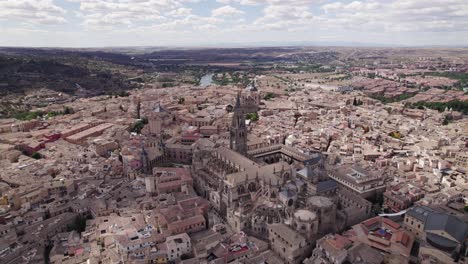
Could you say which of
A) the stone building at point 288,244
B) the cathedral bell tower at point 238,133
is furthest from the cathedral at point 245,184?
the stone building at point 288,244

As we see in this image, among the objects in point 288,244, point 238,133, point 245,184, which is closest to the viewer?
point 288,244

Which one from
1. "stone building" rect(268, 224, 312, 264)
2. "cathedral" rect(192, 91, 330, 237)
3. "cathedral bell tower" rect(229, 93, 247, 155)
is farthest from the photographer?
"cathedral bell tower" rect(229, 93, 247, 155)

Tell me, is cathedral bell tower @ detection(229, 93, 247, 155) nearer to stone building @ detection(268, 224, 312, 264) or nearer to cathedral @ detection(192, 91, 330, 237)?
cathedral @ detection(192, 91, 330, 237)

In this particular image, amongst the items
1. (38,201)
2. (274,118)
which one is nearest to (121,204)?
(38,201)

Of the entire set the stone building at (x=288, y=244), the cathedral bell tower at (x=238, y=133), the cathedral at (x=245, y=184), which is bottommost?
the stone building at (x=288, y=244)

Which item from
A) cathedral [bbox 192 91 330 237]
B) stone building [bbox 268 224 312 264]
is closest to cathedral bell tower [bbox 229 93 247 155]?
cathedral [bbox 192 91 330 237]

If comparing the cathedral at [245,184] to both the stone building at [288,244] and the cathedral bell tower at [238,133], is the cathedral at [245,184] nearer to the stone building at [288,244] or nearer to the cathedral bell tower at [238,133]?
the cathedral bell tower at [238,133]

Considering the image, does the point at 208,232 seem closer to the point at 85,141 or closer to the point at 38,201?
the point at 38,201

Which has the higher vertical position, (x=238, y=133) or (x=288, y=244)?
(x=238, y=133)

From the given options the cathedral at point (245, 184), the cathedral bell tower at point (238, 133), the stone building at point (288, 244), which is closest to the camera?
the stone building at point (288, 244)

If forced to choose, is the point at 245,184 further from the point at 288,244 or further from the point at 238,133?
the point at 238,133

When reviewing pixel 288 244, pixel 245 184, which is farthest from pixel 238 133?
pixel 288 244
